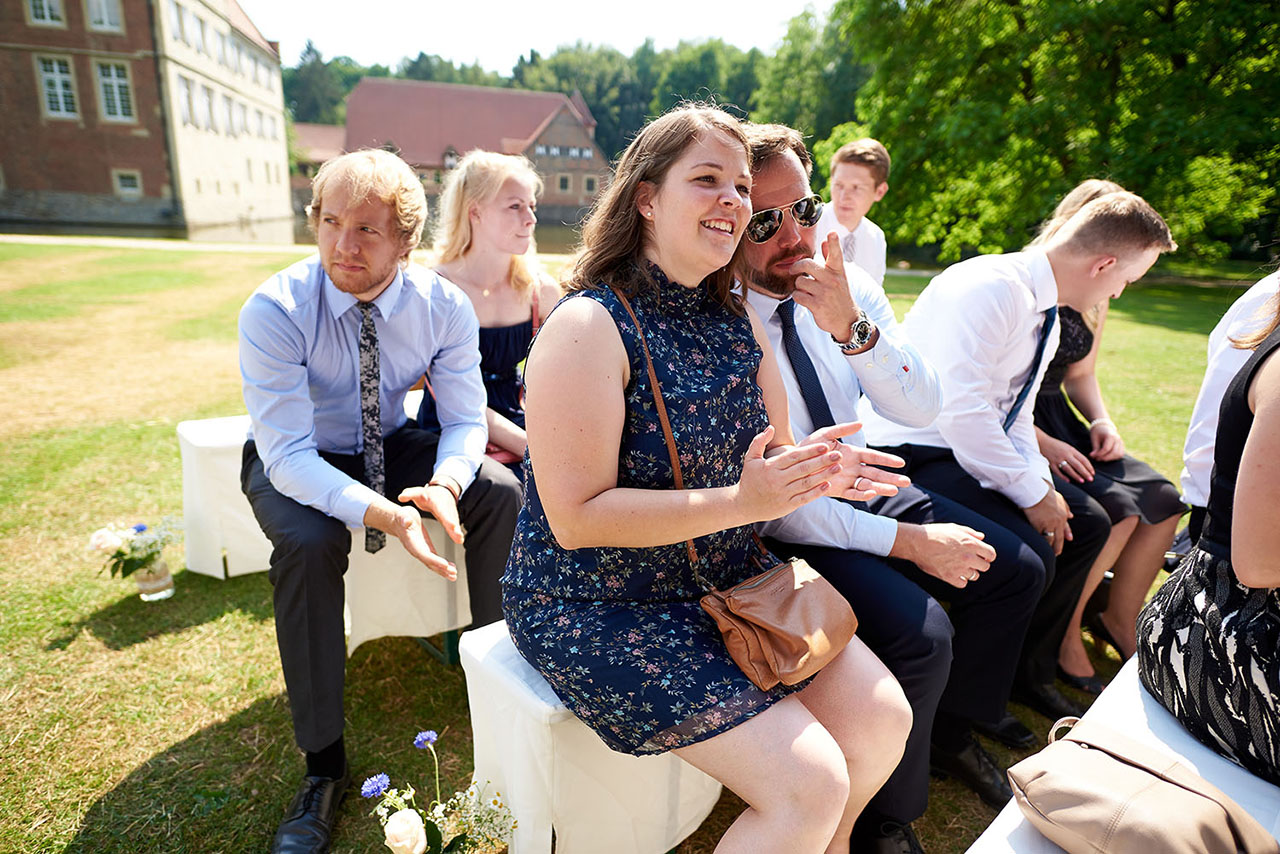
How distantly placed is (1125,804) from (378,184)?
248cm

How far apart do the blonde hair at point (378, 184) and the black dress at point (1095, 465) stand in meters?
2.59

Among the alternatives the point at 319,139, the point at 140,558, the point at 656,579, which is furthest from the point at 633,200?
the point at 319,139

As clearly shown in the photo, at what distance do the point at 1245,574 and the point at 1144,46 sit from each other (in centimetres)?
1819

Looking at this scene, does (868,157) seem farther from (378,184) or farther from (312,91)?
(312,91)

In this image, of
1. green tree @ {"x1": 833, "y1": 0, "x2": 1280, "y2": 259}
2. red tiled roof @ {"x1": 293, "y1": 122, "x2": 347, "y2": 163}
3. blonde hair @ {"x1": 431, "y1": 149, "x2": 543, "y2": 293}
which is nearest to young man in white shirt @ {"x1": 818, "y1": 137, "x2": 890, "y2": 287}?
blonde hair @ {"x1": 431, "y1": 149, "x2": 543, "y2": 293}

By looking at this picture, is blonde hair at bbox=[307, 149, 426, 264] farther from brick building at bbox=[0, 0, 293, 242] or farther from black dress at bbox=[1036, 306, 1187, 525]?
brick building at bbox=[0, 0, 293, 242]

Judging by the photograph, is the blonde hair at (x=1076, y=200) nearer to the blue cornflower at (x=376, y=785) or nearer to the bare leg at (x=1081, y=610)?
the bare leg at (x=1081, y=610)

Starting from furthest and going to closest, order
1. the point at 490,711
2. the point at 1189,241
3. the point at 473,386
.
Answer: the point at 1189,241
the point at 473,386
the point at 490,711

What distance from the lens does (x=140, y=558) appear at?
10.4ft

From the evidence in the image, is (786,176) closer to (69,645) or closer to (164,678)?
(164,678)

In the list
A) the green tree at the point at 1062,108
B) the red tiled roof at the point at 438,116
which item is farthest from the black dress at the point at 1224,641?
the red tiled roof at the point at 438,116

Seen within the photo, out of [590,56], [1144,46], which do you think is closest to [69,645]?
[1144,46]

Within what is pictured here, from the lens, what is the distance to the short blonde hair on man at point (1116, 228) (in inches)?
105

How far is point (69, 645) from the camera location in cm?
291
